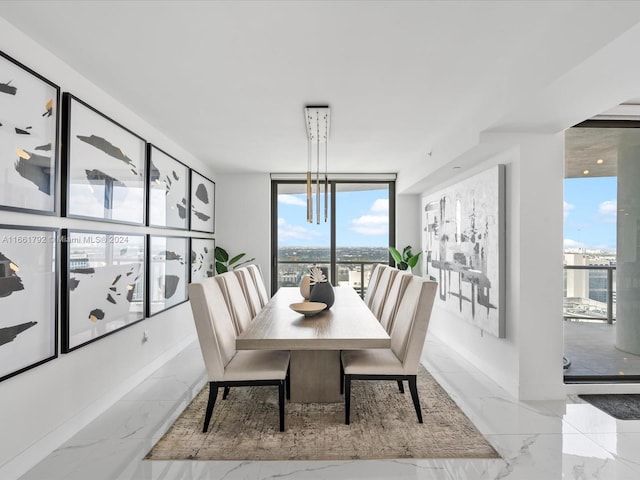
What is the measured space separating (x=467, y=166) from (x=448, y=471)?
288cm

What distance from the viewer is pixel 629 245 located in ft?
10.3

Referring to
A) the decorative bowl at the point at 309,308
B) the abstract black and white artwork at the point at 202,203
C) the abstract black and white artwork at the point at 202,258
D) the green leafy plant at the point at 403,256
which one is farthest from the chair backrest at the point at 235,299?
the green leafy plant at the point at 403,256

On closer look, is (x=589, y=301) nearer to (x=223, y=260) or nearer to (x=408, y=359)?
(x=408, y=359)

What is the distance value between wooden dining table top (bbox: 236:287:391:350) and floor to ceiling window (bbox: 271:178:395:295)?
312 cm

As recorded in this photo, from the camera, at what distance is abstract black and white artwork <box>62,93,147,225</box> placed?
249 cm

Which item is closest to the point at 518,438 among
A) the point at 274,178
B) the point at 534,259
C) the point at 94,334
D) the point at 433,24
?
the point at 534,259

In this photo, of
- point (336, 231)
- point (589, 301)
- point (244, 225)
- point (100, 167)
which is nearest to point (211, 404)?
point (100, 167)

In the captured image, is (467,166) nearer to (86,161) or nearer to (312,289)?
(312,289)

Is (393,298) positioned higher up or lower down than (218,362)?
higher up

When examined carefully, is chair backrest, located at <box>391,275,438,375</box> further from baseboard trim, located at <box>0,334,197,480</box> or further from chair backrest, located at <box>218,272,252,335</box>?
baseboard trim, located at <box>0,334,197,480</box>

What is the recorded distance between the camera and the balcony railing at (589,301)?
3.21 metres

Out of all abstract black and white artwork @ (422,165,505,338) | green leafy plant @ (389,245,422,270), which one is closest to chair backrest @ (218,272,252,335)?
abstract black and white artwork @ (422,165,505,338)

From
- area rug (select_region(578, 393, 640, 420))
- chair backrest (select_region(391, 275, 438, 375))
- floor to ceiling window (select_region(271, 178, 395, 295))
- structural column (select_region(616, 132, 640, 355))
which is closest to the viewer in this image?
chair backrest (select_region(391, 275, 438, 375))

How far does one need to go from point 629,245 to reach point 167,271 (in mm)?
4390
